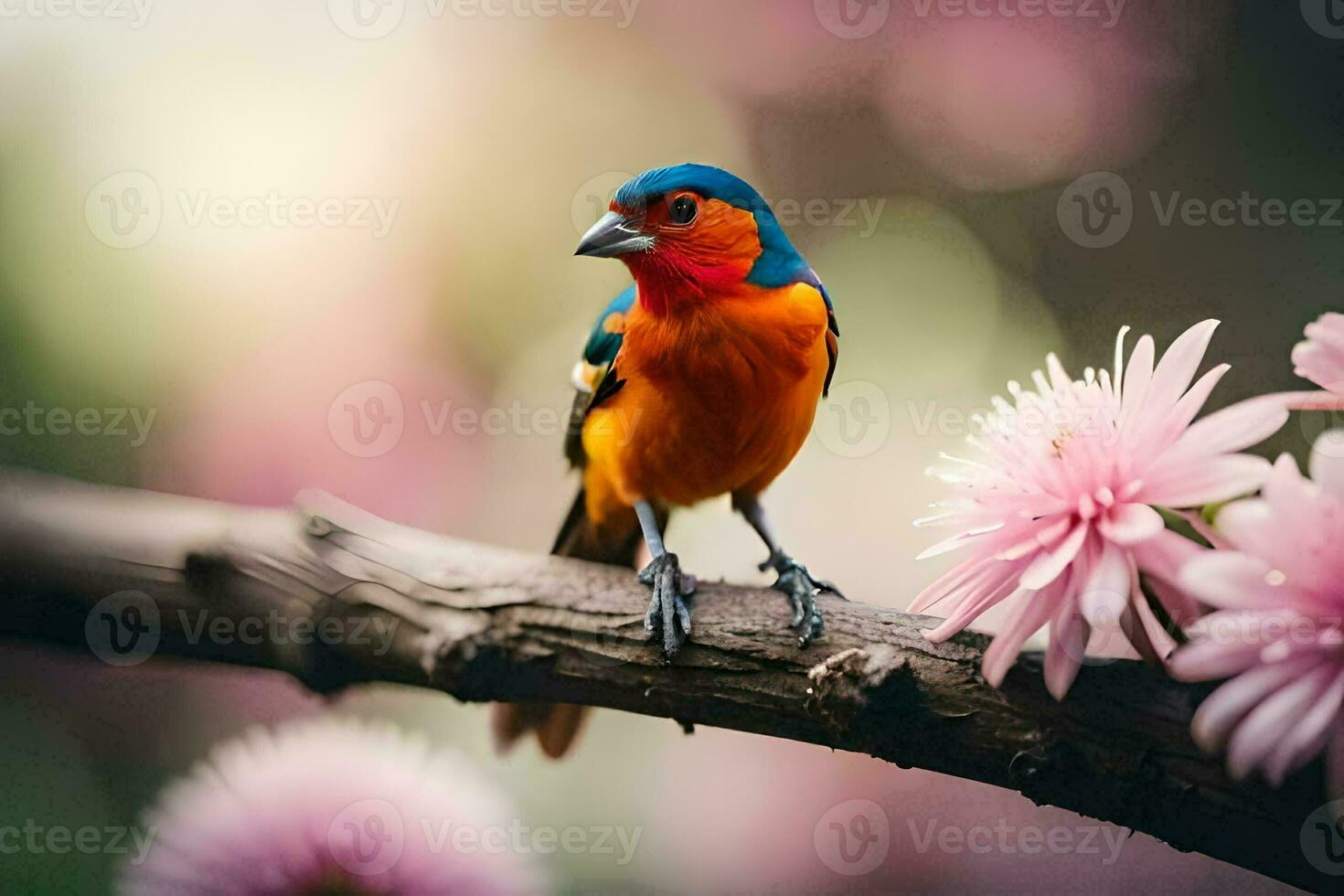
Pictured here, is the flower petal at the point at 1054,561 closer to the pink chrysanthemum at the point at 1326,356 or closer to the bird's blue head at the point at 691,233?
the pink chrysanthemum at the point at 1326,356

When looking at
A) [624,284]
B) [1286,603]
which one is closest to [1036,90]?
[624,284]

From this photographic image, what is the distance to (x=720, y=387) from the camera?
756 millimetres

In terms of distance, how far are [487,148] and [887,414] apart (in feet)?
1.95

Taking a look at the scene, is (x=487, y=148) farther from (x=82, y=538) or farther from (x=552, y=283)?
(x=82, y=538)

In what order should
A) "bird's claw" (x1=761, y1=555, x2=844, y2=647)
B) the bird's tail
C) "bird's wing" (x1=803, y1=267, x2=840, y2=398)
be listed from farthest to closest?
the bird's tail < "bird's wing" (x1=803, y1=267, x2=840, y2=398) < "bird's claw" (x1=761, y1=555, x2=844, y2=647)

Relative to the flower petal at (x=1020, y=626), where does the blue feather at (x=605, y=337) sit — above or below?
above

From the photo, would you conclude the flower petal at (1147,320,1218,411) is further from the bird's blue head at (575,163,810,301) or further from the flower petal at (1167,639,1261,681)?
the bird's blue head at (575,163,810,301)

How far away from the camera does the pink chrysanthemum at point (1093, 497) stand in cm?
42

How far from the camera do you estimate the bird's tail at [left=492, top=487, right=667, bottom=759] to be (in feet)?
3.17

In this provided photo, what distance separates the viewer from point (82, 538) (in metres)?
0.88

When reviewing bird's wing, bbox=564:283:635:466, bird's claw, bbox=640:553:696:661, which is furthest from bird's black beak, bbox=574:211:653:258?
bird's claw, bbox=640:553:696:661

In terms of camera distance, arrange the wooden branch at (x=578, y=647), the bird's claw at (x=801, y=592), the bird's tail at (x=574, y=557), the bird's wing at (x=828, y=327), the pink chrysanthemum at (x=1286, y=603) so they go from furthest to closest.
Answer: the bird's tail at (x=574, y=557) → the bird's wing at (x=828, y=327) → the bird's claw at (x=801, y=592) → the wooden branch at (x=578, y=647) → the pink chrysanthemum at (x=1286, y=603)

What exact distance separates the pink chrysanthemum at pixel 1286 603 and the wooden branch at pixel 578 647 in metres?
0.10

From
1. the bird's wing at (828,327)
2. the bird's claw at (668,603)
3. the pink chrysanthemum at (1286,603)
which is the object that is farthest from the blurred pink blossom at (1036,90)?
the pink chrysanthemum at (1286,603)
